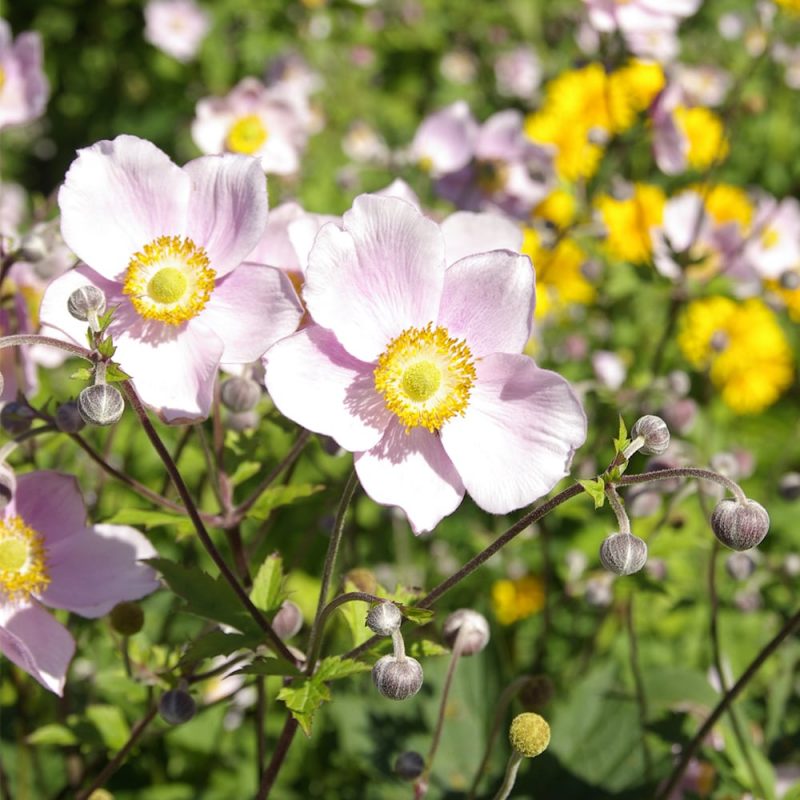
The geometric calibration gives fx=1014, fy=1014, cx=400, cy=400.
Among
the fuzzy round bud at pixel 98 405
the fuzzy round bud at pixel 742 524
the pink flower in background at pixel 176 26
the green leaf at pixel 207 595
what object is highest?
the fuzzy round bud at pixel 98 405

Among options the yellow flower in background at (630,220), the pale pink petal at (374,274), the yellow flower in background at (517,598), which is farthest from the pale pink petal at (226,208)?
the yellow flower in background at (630,220)

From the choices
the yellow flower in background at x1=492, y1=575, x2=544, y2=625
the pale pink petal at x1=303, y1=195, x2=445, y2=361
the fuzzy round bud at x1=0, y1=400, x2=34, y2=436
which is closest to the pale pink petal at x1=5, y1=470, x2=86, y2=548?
the fuzzy round bud at x1=0, y1=400, x2=34, y2=436

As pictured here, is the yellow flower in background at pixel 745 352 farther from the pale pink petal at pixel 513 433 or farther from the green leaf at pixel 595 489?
the green leaf at pixel 595 489

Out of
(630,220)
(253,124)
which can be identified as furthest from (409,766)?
(630,220)

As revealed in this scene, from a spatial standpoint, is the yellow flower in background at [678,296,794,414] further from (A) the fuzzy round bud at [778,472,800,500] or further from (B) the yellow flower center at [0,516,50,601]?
(B) the yellow flower center at [0,516,50,601]

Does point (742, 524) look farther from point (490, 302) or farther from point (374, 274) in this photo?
point (374, 274)

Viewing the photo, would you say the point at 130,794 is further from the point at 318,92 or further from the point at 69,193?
the point at 318,92
